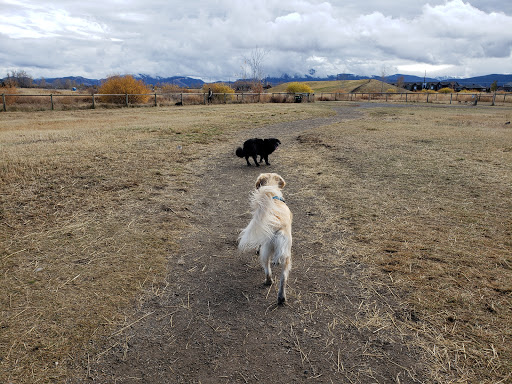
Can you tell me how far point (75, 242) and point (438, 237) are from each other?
16.7ft

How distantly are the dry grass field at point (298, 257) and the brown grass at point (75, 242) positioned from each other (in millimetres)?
17

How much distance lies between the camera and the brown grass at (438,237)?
8.87 ft

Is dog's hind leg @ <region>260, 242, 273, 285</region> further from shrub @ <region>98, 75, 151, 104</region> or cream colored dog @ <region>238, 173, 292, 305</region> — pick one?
shrub @ <region>98, 75, 151, 104</region>

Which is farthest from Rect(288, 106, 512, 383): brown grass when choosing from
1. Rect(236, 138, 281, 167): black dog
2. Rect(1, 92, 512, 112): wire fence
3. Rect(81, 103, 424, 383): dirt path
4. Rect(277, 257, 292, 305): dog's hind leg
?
Rect(1, 92, 512, 112): wire fence

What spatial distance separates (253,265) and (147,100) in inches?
1333

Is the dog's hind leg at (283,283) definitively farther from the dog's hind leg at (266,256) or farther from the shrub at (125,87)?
the shrub at (125,87)

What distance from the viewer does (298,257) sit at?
4.19m

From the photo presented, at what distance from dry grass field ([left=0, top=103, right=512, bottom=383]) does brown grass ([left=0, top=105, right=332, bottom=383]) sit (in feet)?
0.06

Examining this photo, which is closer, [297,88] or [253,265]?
[253,265]

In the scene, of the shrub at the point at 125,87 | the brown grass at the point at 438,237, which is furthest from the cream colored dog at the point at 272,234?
the shrub at the point at 125,87

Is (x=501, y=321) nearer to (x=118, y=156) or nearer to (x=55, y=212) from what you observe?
(x=55, y=212)

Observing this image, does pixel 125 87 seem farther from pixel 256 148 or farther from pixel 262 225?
pixel 262 225

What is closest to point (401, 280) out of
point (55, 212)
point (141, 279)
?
point (141, 279)

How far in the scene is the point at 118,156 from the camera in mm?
8859
